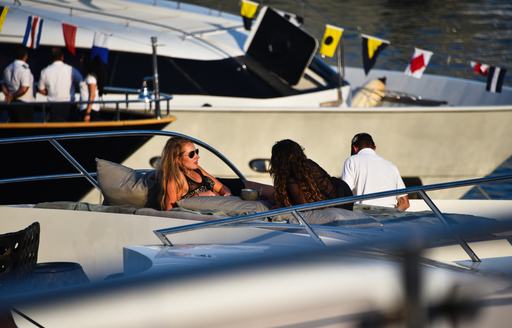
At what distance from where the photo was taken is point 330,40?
39.1 feet

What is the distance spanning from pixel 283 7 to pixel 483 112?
48.3ft

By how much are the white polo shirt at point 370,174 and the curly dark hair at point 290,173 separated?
3.62 feet

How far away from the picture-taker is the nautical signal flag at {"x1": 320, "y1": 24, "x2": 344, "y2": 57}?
11.8m

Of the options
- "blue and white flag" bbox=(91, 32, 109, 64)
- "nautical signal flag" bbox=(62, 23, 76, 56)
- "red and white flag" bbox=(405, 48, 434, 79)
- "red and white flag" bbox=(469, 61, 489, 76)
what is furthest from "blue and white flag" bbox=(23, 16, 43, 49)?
"red and white flag" bbox=(469, 61, 489, 76)

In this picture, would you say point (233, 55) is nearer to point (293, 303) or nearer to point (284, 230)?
point (284, 230)

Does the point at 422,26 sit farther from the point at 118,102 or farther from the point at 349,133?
the point at 118,102

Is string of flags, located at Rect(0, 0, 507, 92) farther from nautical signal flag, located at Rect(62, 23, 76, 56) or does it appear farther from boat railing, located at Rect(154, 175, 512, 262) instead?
boat railing, located at Rect(154, 175, 512, 262)

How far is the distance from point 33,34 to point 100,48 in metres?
0.75

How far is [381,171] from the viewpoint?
22.9 feet

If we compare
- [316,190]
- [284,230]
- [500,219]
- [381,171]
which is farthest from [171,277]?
[381,171]

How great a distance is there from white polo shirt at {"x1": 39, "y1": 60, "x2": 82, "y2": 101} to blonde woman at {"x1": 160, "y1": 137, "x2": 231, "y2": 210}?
4.63 metres

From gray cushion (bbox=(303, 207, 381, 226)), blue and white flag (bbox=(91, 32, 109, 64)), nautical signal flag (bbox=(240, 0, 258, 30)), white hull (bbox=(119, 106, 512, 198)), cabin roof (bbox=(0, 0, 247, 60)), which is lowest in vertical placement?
white hull (bbox=(119, 106, 512, 198))

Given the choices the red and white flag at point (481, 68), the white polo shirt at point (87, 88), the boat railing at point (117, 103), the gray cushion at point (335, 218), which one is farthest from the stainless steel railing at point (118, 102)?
the gray cushion at point (335, 218)

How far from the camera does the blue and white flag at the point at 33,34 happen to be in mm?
11078
